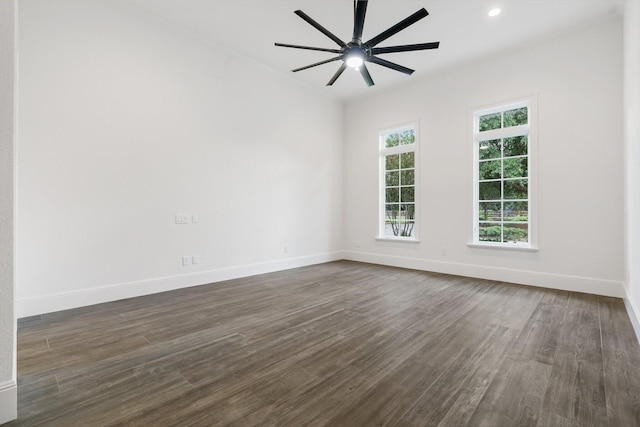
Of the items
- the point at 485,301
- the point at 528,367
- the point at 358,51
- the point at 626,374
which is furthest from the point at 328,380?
the point at 358,51

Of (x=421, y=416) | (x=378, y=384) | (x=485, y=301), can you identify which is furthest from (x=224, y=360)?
(x=485, y=301)

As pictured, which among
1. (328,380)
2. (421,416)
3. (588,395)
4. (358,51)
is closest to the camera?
(421,416)

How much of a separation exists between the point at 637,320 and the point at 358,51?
3.62 m

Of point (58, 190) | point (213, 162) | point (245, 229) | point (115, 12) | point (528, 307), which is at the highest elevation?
point (115, 12)

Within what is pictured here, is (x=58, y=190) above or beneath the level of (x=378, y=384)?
above

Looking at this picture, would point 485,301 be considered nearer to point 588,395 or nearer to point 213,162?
point 588,395

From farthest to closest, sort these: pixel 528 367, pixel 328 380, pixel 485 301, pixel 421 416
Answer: pixel 485 301 → pixel 528 367 → pixel 328 380 → pixel 421 416

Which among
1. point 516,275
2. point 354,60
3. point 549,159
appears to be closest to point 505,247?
point 516,275

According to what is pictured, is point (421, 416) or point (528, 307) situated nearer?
point (421, 416)

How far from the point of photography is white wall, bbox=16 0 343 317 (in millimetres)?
3129

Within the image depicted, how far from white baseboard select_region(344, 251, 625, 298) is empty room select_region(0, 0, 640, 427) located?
0.11 ft

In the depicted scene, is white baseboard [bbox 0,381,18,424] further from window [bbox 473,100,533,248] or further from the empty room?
window [bbox 473,100,533,248]

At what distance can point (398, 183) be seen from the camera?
6.01 meters

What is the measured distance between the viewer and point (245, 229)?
4934 mm
